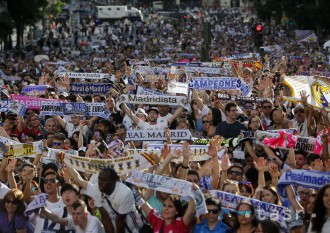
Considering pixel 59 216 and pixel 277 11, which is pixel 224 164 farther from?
pixel 277 11

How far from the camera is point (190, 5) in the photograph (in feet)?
497

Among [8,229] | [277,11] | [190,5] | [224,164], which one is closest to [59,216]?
[8,229]

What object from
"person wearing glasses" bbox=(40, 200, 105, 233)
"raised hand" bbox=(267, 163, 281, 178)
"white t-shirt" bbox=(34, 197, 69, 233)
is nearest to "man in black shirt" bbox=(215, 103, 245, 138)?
"raised hand" bbox=(267, 163, 281, 178)

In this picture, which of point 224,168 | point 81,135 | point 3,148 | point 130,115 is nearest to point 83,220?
point 224,168

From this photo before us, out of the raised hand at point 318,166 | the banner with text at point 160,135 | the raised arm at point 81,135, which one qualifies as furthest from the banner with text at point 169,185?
the raised arm at point 81,135

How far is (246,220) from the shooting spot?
1105cm

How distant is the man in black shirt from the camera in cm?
1614

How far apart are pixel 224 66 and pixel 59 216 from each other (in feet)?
48.5

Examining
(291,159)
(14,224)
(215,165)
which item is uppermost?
(215,165)

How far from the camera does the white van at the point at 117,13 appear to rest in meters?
102

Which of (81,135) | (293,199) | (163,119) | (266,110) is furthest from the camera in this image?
(266,110)

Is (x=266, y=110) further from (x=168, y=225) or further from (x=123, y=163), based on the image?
(x=168, y=225)

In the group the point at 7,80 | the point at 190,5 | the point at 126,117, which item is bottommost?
the point at 190,5

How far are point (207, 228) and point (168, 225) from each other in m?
0.36
